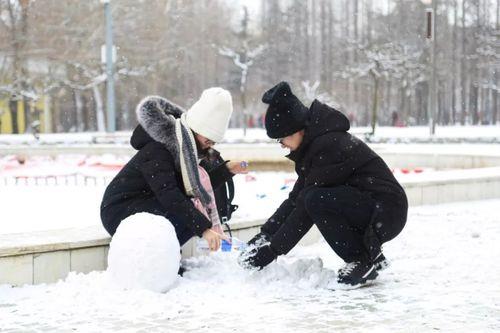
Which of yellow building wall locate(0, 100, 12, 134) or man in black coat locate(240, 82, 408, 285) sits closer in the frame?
man in black coat locate(240, 82, 408, 285)

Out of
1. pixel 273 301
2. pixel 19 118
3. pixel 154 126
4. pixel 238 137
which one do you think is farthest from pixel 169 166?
pixel 19 118

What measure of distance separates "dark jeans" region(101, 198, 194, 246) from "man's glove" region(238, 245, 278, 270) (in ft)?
1.41

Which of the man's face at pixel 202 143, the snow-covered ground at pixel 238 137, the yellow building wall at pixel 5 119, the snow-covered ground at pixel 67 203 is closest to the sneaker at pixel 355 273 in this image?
the man's face at pixel 202 143

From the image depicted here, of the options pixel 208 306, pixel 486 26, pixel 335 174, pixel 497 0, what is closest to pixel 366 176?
pixel 335 174

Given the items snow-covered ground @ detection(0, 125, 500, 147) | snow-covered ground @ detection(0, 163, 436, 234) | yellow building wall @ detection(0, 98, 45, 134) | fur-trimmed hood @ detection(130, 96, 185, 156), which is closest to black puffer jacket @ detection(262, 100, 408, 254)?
fur-trimmed hood @ detection(130, 96, 185, 156)

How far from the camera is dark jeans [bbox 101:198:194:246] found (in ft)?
16.8

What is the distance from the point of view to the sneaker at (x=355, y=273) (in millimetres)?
4876

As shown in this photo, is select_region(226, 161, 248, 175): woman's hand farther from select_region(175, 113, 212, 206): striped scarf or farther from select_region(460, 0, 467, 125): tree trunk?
select_region(460, 0, 467, 125): tree trunk

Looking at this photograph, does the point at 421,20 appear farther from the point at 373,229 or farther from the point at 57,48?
the point at 373,229

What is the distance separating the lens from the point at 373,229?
493cm

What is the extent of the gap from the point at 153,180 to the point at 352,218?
4.06ft

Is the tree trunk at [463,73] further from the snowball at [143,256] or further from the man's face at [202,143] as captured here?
the snowball at [143,256]

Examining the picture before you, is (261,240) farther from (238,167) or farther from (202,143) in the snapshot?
(202,143)

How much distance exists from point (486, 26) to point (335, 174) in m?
46.8
